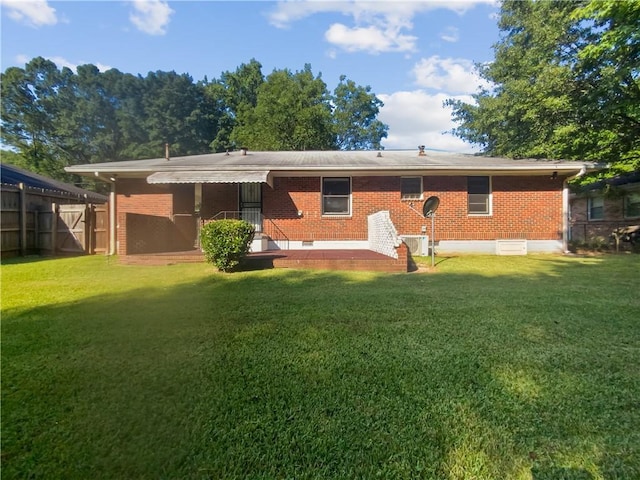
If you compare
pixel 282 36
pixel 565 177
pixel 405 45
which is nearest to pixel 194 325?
pixel 282 36

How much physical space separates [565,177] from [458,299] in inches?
374

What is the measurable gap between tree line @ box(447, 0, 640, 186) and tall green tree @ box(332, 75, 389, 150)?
1957cm

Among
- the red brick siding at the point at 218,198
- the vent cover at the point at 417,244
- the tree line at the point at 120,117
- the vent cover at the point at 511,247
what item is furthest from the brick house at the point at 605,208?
the tree line at the point at 120,117

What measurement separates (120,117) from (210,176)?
35.1 metres

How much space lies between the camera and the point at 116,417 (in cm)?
220

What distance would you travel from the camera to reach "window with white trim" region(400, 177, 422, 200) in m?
12.0

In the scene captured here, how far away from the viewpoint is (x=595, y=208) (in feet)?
59.8

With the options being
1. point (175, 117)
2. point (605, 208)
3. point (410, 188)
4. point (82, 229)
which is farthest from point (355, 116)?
point (82, 229)

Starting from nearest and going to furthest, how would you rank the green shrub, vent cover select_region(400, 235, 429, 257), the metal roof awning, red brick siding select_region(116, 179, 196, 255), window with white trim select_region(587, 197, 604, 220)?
the green shrub, the metal roof awning, vent cover select_region(400, 235, 429, 257), red brick siding select_region(116, 179, 196, 255), window with white trim select_region(587, 197, 604, 220)

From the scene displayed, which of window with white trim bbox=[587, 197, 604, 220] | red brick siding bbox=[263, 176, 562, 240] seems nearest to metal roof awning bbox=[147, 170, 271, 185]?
red brick siding bbox=[263, 176, 562, 240]

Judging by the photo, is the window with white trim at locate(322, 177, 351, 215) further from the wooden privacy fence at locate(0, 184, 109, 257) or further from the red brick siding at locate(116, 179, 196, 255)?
the wooden privacy fence at locate(0, 184, 109, 257)

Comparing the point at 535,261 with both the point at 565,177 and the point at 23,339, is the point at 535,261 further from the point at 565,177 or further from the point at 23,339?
the point at 23,339

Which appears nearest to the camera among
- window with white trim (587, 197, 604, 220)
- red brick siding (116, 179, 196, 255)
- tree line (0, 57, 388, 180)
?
red brick siding (116, 179, 196, 255)

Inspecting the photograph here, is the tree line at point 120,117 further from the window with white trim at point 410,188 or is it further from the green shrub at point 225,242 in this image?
the green shrub at point 225,242
